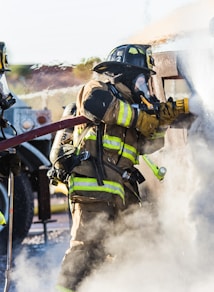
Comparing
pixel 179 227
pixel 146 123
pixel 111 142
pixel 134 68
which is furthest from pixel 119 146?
pixel 179 227

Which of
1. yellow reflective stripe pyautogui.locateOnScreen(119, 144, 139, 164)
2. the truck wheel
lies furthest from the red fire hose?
the truck wheel

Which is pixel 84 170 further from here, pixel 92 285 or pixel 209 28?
pixel 209 28

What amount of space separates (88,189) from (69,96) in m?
4.39

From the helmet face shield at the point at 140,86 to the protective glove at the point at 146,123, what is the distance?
0.68ft

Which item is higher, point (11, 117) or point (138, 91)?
point (138, 91)

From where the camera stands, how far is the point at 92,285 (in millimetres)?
5207

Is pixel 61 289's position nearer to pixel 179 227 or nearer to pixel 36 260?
pixel 179 227

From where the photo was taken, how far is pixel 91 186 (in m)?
5.06

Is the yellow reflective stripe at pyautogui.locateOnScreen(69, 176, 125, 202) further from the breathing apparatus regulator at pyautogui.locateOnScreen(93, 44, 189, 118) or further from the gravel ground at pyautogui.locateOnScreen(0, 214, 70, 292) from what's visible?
the gravel ground at pyautogui.locateOnScreen(0, 214, 70, 292)

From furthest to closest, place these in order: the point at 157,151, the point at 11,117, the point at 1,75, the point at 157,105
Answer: the point at 11,117 → the point at 157,151 → the point at 1,75 → the point at 157,105

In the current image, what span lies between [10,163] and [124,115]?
1108mm

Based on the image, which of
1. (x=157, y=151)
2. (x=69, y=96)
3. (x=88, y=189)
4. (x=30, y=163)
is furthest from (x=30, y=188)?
(x=88, y=189)

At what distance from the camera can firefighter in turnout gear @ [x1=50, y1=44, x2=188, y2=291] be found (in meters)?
4.98

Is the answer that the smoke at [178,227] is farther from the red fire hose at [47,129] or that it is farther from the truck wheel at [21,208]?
the truck wheel at [21,208]
